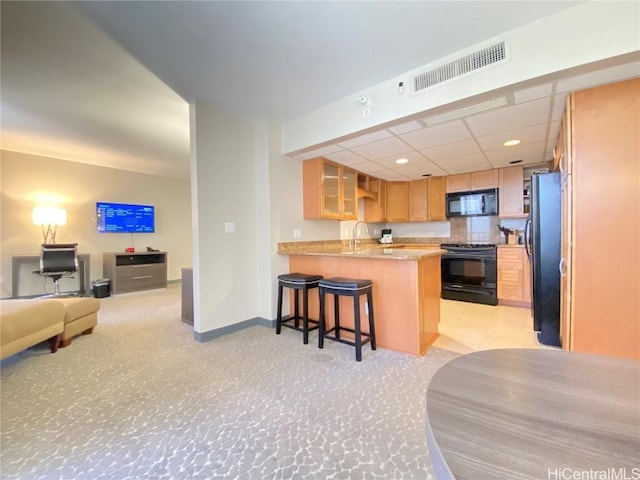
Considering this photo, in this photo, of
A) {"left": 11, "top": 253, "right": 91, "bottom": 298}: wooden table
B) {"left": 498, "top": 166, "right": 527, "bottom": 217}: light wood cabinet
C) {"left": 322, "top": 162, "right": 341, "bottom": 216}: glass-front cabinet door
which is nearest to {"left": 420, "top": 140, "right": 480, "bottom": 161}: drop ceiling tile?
{"left": 322, "top": 162, "right": 341, "bottom": 216}: glass-front cabinet door

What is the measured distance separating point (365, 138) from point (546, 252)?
6.95ft

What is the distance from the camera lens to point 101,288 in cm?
508

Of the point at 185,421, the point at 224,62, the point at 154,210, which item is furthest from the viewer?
the point at 154,210

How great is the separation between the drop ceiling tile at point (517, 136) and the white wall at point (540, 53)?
105 cm

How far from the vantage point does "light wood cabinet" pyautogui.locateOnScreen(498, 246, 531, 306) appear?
A: 3990 millimetres

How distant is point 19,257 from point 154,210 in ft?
7.55

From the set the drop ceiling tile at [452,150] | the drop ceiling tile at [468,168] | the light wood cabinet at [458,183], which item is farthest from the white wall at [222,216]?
the light wood cabinet at [458,183]

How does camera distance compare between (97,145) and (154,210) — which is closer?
(97,145)

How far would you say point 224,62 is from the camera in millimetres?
2236

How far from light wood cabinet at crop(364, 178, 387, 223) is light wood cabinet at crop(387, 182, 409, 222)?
0.50 feet

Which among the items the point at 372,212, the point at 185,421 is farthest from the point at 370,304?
the point at 372,212

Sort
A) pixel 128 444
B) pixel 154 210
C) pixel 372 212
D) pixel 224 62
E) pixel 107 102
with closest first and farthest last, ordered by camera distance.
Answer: pixel 128 444
pixel 224 62
pixel 107 102
pixel 372 212
pixel 154 210

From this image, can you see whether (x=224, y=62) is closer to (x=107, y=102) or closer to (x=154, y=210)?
(x=107, y=102)

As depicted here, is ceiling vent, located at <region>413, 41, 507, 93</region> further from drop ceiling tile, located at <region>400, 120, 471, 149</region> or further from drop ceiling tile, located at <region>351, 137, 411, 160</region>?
drop ceiling tile, located at <region>351, 137, 411, 160</region>
